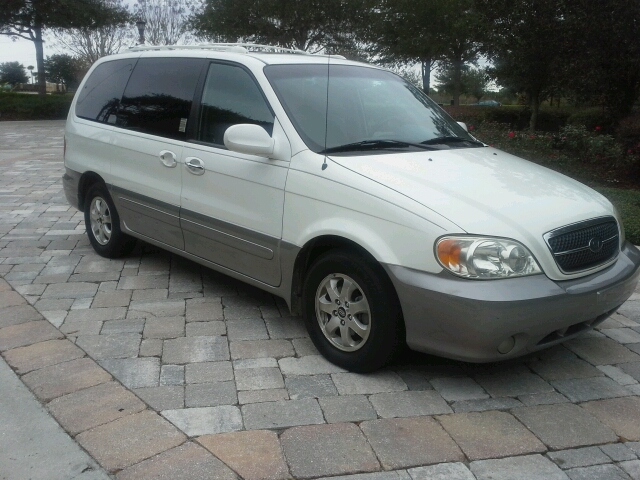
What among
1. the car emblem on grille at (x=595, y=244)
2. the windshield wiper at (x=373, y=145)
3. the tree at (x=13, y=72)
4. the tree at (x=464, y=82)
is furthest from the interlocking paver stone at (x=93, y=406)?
the tree at (x=13, y=72)

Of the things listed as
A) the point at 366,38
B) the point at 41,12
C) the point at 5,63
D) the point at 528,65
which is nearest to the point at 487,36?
the point at 528,65

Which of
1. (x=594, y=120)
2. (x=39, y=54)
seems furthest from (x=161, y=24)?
(x=594, y=120)

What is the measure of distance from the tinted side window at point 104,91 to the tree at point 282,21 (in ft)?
79.3

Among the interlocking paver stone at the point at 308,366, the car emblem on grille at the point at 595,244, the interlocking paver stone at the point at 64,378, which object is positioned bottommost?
the interlocking paver stone at the point at 64,378

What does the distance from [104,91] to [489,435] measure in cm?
460

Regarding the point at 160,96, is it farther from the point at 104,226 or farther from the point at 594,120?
the point at 594,120

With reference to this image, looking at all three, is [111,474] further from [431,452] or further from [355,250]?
[355,250]

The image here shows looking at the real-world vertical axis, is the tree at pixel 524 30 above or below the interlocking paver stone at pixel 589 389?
above

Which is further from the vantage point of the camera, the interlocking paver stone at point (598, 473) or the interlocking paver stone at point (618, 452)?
the interlocking paver stone at point (618, 452)

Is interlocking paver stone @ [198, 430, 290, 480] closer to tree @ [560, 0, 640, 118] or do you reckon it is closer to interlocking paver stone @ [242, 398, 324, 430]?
interlocking paver stone @ [242, 398, 324, 430]

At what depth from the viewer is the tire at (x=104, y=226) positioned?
6133mm

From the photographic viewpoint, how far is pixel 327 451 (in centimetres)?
318

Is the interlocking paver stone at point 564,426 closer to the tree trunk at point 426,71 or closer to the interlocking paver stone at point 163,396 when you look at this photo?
the interlocking paver stone at point 163,396

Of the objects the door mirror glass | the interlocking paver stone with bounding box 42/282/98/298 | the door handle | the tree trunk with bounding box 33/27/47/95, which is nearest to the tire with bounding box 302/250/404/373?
the door mirror glass
